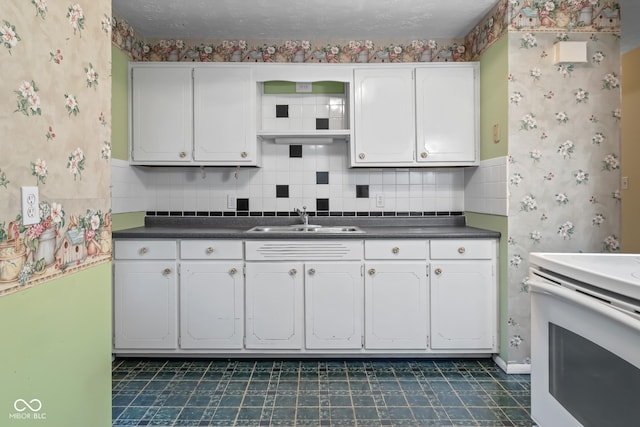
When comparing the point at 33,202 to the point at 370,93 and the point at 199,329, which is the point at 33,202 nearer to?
the point at 199,329

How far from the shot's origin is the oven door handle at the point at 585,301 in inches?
38.3

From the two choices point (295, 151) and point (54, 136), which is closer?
point (54, 136)

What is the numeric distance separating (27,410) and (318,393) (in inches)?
58.9

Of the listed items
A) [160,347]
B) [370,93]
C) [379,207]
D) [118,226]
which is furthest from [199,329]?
[370,93]

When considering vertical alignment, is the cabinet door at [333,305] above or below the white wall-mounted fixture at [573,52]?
below

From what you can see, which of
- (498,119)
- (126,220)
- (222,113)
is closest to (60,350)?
(126,220)

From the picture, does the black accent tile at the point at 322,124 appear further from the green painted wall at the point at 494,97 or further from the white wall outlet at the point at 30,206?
the white wall outlet at the point at 30,206

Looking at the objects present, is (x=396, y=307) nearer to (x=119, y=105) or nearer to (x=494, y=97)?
(x=494, y=97)

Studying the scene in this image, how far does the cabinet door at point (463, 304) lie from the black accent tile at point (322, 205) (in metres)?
0.97

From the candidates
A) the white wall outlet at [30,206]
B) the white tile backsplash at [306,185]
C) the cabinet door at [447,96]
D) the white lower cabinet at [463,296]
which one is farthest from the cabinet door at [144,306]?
the cabinet door at [447,96]

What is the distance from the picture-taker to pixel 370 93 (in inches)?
109

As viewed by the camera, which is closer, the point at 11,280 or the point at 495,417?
the point at 11,280

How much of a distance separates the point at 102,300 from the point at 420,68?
2.44 meters

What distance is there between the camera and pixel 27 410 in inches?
37.5
